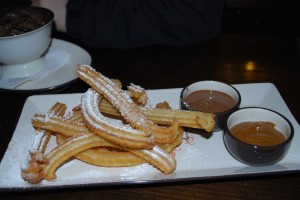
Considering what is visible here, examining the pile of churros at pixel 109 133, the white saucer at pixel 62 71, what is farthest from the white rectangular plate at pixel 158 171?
the white saucer at pixel 62 71

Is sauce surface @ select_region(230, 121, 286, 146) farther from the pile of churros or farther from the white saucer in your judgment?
the white saucer

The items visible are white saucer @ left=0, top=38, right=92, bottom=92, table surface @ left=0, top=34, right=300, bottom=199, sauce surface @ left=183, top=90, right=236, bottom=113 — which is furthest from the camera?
white saucer @ left=0, top=38, right=92, bottom=92

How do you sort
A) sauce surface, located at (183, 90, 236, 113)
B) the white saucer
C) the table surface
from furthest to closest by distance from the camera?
the white saucer
sauce surface, located at (183, 90, 236, 113)
the table surface

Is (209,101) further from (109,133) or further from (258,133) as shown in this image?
(109,133)

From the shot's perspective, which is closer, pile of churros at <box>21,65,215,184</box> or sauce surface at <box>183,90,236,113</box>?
pile of churros at <box>21,65,215,184</box>

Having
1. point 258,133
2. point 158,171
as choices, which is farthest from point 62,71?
point 258,133

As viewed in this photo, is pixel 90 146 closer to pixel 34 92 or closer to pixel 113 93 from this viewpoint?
pixel 113 93

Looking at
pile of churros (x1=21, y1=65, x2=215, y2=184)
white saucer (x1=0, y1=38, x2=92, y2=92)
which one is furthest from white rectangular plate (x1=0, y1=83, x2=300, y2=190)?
white saucer (x1=0, y1=38, x2=92, y2=92)
